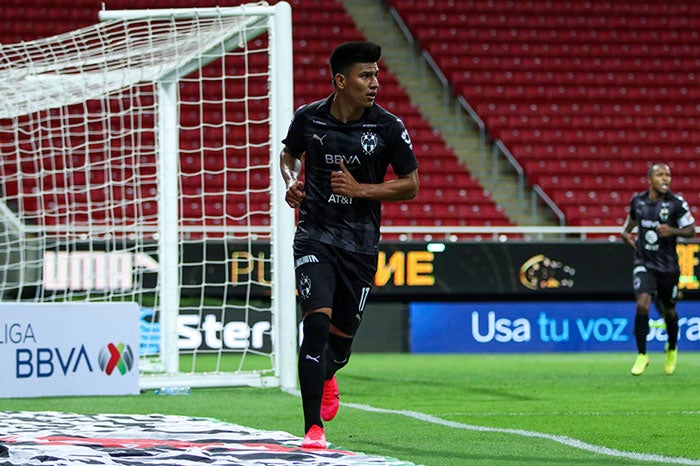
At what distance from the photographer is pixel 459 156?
2144 centimetres

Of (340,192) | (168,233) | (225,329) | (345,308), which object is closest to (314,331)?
(345,308)

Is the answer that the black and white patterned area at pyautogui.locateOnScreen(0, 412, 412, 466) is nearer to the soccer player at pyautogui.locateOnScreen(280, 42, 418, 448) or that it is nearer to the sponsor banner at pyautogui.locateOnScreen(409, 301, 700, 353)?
the soccer player at pyautogui.locateOnScreen(280, 42, 418, 448)

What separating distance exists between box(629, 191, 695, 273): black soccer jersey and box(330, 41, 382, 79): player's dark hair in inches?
276

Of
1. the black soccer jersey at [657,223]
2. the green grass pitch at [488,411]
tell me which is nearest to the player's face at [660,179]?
the black soccer jersey at [657,223]

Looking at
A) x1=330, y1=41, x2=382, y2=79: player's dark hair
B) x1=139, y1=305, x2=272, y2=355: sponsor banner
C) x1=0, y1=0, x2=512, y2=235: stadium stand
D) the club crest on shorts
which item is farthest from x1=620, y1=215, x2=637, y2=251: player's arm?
the club crest on shorts

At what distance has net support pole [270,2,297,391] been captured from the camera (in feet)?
33.2

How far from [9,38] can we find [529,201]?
8.72 metres

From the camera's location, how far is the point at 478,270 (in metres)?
17.0

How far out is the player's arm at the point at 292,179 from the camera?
5.86m

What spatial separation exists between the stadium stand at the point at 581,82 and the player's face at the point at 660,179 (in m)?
7.57

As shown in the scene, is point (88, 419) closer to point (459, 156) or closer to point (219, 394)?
point (219, 394)

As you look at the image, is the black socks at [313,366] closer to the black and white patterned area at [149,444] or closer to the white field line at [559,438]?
the black and white patterned area at [149,444]

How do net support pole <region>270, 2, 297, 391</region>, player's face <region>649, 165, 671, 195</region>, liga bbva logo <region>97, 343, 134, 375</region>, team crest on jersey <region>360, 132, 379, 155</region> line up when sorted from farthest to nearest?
player's face <region>649, 165, 671, 195</region>, net support pole <region>270, 2, 297, 391</region>, liga bbva logo <region>97, 343, 134, 375</region>, team crest on jersey <region>360, 132, 379, 155</region>

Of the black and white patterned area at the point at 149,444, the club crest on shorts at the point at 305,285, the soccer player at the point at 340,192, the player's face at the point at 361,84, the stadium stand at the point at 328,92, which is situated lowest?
the black and white patterned area at the point at 149,444
